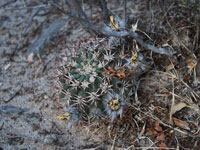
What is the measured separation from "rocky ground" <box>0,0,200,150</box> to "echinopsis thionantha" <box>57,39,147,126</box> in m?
0.16

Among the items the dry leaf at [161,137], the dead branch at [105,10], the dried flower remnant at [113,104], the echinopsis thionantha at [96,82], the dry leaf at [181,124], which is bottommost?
the dry leaf at [161,137]

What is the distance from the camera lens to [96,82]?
1.69 metres

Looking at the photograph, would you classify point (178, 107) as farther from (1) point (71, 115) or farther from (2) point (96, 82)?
(1) point (71, 115)

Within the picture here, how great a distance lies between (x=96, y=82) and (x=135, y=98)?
15.1 inches

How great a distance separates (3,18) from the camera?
3.28m

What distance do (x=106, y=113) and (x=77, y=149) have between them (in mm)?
363

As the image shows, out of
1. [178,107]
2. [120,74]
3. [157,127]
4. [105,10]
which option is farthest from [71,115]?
[105,10]

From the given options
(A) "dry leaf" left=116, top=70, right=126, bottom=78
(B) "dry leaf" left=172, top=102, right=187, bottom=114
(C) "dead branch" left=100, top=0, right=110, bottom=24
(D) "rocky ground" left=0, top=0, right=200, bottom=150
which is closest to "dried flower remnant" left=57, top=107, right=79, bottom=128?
(D) "rocky ground" left=0, top=0, right=200, bottom=150

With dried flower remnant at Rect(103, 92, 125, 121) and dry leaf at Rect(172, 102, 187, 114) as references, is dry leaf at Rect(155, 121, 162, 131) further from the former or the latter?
dried flower remnant at Rect(103, 92, 125, 121)

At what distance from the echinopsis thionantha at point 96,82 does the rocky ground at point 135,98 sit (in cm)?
16

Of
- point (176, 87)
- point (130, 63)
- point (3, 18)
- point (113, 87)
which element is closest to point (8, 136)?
point (113, 87)

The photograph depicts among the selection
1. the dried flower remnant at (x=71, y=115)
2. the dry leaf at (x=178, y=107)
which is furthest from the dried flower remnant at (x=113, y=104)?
the dry leaf at (x=178, y=107)

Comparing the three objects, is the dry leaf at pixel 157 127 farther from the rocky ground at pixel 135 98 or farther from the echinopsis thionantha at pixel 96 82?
the echinopsis thionantha at pixel 96 82

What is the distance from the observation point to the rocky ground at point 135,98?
174cm
